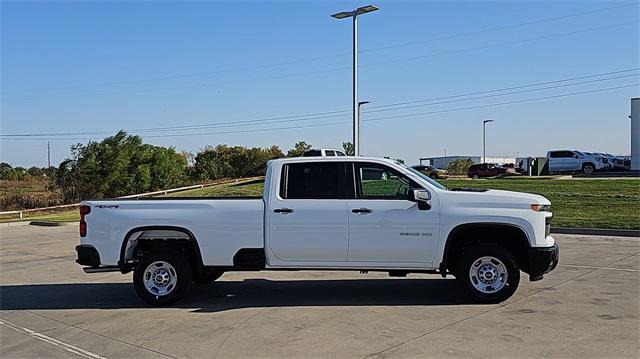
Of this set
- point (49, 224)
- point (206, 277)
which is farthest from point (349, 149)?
point (206, 277)

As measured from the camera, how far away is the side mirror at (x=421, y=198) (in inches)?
318

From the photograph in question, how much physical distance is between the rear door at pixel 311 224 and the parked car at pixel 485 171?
139ft

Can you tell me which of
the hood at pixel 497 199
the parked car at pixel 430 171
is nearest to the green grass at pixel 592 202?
the hood at pixel 497 199

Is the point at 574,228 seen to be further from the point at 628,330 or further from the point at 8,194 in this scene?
the point at 8,194

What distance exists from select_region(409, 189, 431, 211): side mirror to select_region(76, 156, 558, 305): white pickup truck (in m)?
0.02

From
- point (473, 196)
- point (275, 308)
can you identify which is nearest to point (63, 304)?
point (275, 308)

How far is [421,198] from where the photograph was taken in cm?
809

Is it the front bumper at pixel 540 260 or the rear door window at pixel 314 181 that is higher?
the rear door window at pixel 314 181

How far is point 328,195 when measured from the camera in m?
8.43

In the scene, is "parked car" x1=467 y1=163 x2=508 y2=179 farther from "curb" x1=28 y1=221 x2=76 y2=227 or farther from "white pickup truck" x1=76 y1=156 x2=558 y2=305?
"white pickup truck" x1=76 y1=156 x2=558 y2=305

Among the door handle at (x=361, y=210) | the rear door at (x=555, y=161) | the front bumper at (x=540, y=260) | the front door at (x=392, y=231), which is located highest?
the rear door at (x=555, y=161)

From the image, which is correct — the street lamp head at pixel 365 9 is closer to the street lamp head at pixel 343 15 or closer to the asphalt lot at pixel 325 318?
the street lamp head at pixel 343 15

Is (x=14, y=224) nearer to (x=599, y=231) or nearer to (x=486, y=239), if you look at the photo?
(x=599, y=231)

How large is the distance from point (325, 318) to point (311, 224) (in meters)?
1.32
